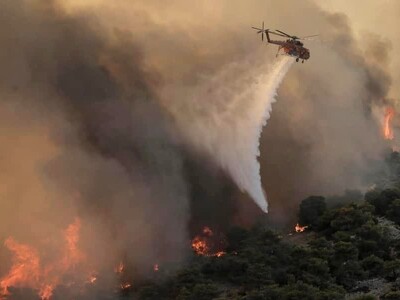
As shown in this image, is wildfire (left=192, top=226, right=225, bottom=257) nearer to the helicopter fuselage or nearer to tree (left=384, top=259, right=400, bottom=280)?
tree (left=384, top=259, right=400, bottom=280)

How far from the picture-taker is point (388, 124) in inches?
3930

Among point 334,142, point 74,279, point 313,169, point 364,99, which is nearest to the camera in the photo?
point 74,279

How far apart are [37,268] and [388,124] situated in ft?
246

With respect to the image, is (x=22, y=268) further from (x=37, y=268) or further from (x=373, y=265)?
(x=373, y=265)

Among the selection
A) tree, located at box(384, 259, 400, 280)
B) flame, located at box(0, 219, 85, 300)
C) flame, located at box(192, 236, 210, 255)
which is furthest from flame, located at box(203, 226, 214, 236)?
tree, located at box(384, 259, 400, 280)

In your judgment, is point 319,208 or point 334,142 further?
point 334,142

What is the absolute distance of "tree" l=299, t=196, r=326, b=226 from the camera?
57.0 metres

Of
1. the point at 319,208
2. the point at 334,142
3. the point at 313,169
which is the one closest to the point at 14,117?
the point at 319,208

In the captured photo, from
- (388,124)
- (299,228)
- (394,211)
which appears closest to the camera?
(394,211)

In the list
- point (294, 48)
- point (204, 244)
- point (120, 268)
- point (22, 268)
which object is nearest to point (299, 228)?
point (204, 244)

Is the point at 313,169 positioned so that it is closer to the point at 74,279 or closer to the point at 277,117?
the point at 277,117

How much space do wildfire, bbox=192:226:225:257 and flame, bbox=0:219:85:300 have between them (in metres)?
12.5

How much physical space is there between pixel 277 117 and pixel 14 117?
119 ft

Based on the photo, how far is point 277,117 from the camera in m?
75.1
